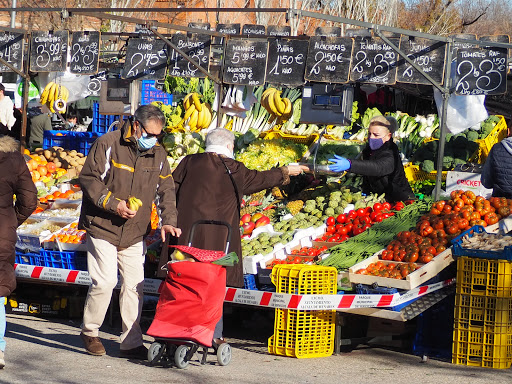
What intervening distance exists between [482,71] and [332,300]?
3.46 metres

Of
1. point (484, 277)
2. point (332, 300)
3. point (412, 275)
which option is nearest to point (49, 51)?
point (332, 300)

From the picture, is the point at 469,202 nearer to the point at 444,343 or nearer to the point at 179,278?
the point at 444,343

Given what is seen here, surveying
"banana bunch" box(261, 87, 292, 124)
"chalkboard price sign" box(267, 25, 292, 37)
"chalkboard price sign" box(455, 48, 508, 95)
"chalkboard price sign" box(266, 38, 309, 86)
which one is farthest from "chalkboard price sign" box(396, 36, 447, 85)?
"chalkboard price sign" box(267, 25, 292, 37)

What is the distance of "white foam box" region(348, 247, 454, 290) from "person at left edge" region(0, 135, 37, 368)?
2792 mm

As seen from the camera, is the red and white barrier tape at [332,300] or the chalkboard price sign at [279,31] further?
the chalkboard price sign at [279,31]

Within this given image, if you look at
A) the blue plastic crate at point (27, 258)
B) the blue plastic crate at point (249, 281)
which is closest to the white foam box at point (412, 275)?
the blue plastic crate at point (249, 281)

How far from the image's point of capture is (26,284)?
9227 mm

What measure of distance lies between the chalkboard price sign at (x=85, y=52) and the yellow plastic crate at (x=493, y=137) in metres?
5.23

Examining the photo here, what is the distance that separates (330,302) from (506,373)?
4.92 feet

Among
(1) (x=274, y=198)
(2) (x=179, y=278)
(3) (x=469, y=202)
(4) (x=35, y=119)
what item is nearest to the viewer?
(2) (x=179, y=278)

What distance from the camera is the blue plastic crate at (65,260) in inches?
333

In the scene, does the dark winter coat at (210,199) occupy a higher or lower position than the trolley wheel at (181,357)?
higher

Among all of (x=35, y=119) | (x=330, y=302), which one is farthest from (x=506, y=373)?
(x=35, y=119)

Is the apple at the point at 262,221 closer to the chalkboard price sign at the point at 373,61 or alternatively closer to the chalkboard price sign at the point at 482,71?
the chalkboard price sign at the point at 373,61
